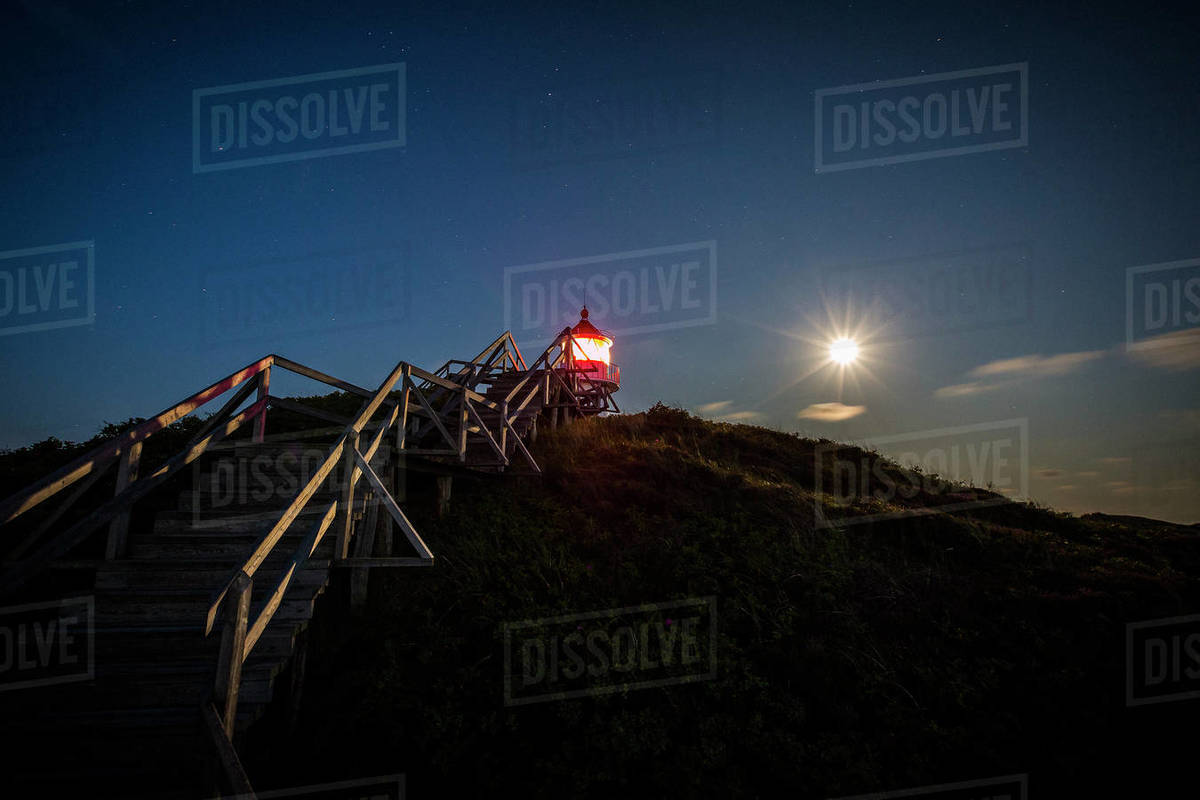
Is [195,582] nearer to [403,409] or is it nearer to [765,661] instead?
[403,409]

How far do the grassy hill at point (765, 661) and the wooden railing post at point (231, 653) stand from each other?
1967mm

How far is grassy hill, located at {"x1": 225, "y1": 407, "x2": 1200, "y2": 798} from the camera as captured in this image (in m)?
4.66

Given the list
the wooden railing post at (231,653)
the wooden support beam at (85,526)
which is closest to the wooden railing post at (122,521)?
the wooden support beam at (85,526)

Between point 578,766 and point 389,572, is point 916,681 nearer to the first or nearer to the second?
point 578,766

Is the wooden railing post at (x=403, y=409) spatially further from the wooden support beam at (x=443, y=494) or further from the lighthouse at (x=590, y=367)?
A: the lighthouse at (x=590, y=367)

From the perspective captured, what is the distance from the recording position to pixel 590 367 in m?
21.1

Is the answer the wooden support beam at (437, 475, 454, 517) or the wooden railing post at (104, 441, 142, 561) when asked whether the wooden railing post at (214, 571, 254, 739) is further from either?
the wooden support beam at (437, 475, 454, 517)

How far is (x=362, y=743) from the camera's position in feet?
16.6

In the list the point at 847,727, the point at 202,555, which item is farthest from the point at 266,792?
the point at 847,727

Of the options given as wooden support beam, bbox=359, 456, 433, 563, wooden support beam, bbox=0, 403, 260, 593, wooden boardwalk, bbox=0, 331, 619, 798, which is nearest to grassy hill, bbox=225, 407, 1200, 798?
wooden boardwalk, bbox=0, 331, 619, 798

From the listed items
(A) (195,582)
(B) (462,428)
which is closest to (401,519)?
(A) (195,582)

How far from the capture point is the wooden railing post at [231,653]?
3.42 m

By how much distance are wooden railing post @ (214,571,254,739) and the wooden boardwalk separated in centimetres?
1

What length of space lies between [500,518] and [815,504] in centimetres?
550
